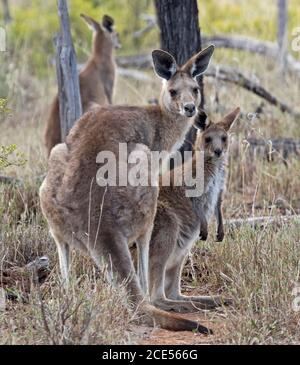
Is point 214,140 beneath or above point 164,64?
beneath

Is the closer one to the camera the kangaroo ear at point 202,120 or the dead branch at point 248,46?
the kangaroo ear at point 202,120

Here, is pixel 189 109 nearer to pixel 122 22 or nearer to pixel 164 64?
pixel 164 64

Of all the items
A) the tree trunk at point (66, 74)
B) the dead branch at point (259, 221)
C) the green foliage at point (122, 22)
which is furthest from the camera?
the green foliage at point (122, 22)

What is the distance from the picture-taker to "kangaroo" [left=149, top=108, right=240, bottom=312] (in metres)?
5.52

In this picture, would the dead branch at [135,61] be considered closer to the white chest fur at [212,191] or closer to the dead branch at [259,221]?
the dead branch at [259,221]

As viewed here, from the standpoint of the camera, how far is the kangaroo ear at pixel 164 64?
6180 mm

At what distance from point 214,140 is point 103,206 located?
1.25 m

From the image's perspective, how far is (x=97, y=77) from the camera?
31.9 feet

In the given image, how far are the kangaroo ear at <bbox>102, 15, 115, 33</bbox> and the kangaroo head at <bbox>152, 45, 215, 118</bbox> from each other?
4.40 m

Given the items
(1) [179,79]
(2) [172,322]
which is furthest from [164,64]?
(2) [172,322]

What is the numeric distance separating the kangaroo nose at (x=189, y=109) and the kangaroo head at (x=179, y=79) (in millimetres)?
27

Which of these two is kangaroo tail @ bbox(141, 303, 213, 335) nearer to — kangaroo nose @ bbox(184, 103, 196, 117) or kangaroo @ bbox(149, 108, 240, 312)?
kangaroo @ bbox(149, 108, 240, 312)

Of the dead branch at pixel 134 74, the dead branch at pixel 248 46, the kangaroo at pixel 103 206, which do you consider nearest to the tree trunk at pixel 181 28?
the kangaroo at pixel 103 206

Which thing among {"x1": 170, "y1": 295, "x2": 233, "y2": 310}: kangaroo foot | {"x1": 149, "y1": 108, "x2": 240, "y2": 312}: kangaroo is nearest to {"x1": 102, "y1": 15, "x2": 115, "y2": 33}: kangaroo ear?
{"x1": 149, "y1": 108, "x2": 240, "y2": 312}: kangaroo
